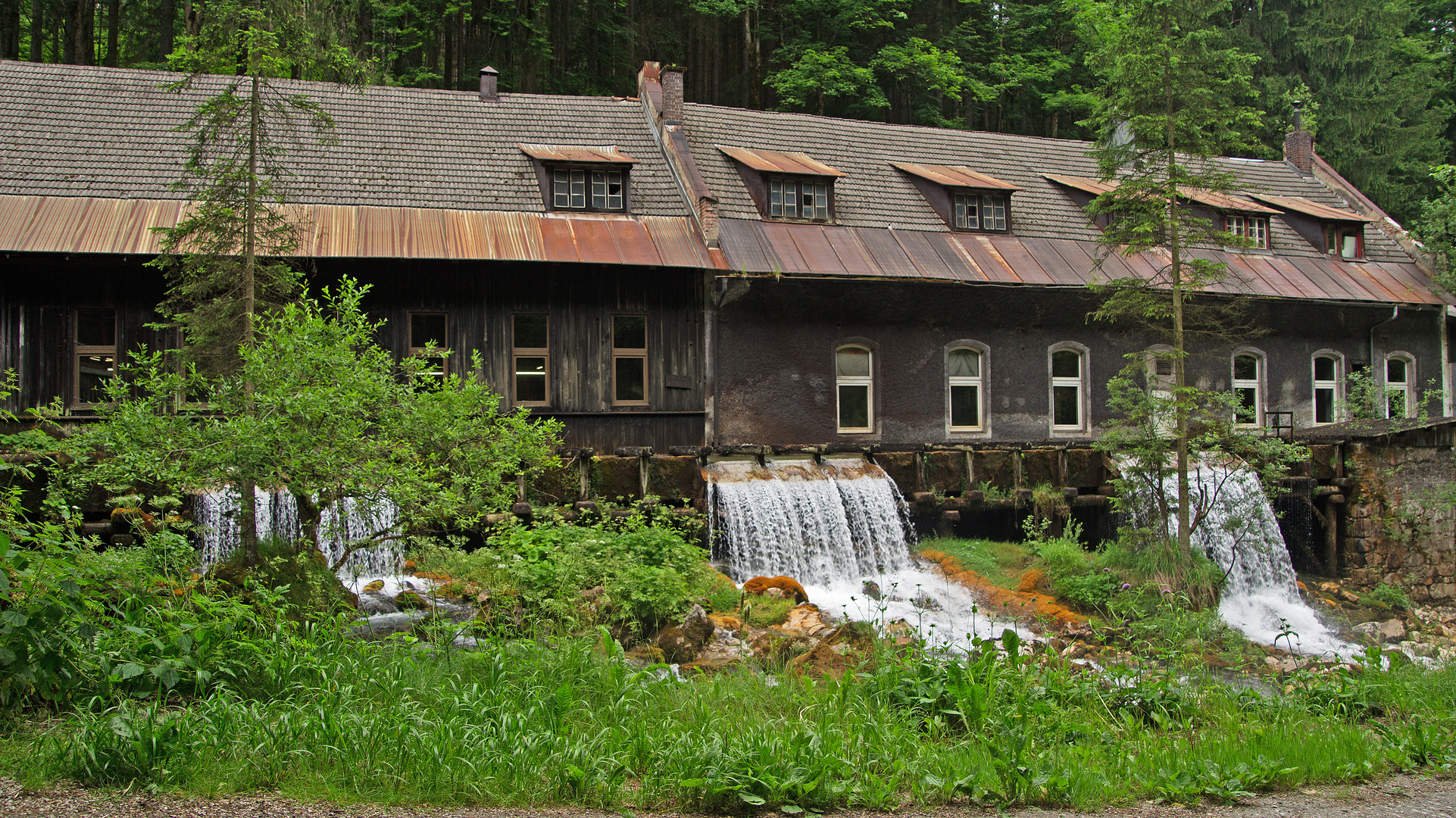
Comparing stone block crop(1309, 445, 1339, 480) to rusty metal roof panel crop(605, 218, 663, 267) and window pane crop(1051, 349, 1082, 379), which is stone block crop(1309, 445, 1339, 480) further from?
rusty metal roof panel crop(605, 218, 663, 267)

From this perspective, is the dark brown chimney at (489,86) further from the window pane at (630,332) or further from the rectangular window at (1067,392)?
the rectangular window at (1067,392)

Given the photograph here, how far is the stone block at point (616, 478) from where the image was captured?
14.4m

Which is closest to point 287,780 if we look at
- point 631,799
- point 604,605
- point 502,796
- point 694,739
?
point 502,796

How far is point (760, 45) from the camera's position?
105 ft

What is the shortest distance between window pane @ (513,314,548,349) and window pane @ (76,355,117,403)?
6.33 metres

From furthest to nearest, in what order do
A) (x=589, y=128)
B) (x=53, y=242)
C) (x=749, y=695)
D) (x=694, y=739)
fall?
1. (x=589, y=128)
2. (x=53, y=242)
3. (x=749, y=695)
4. (x=694, y=739)

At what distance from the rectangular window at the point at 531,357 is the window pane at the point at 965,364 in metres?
8.13

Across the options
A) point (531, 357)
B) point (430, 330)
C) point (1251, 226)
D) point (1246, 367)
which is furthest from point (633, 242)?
point (1251, 226)

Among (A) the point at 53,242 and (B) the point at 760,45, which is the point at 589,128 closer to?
(A) the point at 53,242

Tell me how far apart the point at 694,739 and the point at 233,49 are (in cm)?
853

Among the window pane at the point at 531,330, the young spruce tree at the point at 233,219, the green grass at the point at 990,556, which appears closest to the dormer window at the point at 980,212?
the green grass at the point at 990,556

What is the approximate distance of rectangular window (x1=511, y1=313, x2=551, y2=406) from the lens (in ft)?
54.6

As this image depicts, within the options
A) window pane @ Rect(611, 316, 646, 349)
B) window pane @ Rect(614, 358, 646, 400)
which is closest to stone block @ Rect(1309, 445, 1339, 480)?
window pane @ Rect(614, 358, 646, 400)

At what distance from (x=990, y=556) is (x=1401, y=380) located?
45.1 feet
